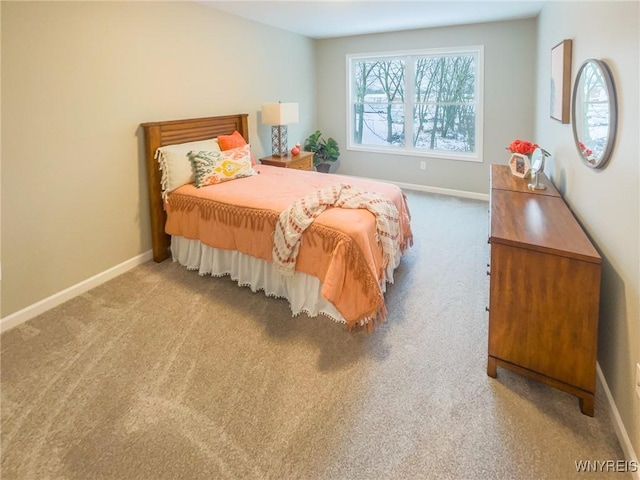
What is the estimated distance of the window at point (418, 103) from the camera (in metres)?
5.01

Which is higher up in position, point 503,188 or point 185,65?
point 185,65

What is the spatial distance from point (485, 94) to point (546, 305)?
3.93 metres

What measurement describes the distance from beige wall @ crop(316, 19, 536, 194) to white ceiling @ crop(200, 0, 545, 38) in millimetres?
190

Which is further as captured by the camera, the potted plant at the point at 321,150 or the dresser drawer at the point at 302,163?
the potted plant at the point at 321,150

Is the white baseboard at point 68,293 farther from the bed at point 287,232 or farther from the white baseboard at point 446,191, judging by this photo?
the white baseboard at point 446,191

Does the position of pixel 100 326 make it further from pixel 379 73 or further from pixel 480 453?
pixel 379 73

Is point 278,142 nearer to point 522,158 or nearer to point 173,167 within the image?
point 173,167

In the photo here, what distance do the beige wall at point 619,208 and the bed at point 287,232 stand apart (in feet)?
3.59

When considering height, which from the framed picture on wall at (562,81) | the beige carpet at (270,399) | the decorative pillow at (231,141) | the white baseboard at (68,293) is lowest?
the beige carpet at (270,399)

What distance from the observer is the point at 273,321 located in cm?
250

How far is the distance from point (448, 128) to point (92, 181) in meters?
4.37

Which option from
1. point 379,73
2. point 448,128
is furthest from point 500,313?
point 379,73

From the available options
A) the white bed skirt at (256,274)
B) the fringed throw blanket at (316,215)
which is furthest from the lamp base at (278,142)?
the fringed throw blanket at (316,215)

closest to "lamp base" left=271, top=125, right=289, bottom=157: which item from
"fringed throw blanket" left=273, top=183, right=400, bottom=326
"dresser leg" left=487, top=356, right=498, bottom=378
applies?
"fringed throw blanket" left=273, top=183, right=400, bottom=326
